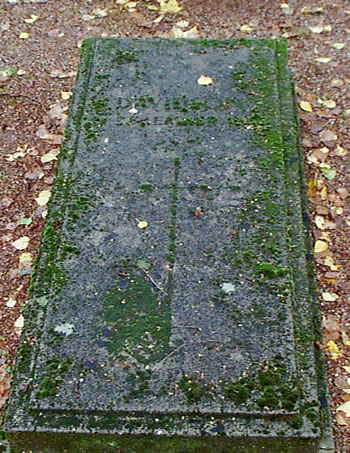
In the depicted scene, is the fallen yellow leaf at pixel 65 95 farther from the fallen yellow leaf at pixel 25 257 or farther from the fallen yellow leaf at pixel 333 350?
the fallen yellow leaf at pixel 333 350

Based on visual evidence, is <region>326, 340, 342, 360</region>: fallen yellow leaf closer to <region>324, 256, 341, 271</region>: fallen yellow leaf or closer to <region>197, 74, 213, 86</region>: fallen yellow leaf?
<region>324, 256, 341, 271</region>: fallen yellow leaf

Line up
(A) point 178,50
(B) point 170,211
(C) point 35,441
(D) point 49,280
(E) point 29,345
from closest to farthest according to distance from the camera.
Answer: (C) point 35,441, (E) point 29,345, (D) point 49,280, (B) point 170,211, (A) point 178,50

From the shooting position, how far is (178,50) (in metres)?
4.20

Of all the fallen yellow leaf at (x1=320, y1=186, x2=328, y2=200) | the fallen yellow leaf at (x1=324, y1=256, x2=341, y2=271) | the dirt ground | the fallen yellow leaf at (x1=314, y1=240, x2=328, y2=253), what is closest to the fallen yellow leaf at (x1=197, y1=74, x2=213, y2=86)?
the dirt ground

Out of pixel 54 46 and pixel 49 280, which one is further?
pixel 54 46

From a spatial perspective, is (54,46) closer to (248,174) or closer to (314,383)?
(248,174)

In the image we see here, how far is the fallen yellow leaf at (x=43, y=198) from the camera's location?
4137 mm

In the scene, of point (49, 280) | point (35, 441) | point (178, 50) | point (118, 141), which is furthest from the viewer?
point (178, 50)

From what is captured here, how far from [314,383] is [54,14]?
432 centimetres

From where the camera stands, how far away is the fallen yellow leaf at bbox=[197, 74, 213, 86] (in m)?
3.96

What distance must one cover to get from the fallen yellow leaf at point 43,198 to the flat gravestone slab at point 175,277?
2.08 ft

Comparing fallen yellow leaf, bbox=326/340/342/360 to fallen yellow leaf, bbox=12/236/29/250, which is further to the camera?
fallen yellow leaf, bbox=12/236/29/250

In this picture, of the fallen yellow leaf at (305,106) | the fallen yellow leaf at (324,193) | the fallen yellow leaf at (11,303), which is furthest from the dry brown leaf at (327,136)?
the fallen yellow leaf at (11,303)

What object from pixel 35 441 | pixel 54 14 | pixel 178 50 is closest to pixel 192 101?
pixel 178 50
